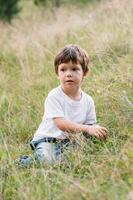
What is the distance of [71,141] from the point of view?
12.2 feet

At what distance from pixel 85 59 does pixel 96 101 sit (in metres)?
0.61

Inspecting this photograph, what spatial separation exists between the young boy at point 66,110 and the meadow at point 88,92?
154mm

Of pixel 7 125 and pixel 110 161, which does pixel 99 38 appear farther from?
pixel 110 161

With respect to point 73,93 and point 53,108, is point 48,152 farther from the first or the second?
point 73,93

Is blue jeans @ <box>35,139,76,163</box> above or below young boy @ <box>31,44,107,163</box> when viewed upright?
below

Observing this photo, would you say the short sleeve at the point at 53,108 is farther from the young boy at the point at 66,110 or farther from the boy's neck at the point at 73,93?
the boy's neck at the point at 73,93

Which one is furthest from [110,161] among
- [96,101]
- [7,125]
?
[7,125]

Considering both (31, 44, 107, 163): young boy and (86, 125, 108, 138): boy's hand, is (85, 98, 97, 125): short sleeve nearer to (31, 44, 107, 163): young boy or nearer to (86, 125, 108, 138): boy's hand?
(31, 44, 107, 163): young boy

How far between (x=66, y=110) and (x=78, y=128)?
21 centimetres

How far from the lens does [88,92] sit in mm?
4828

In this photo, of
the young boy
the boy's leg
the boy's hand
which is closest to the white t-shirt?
the young boy

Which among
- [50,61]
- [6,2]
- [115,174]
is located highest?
[6,2]

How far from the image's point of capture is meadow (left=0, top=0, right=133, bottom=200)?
3.09 metres

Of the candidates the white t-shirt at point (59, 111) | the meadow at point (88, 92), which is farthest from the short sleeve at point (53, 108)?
the meadow at point (88, 92)
